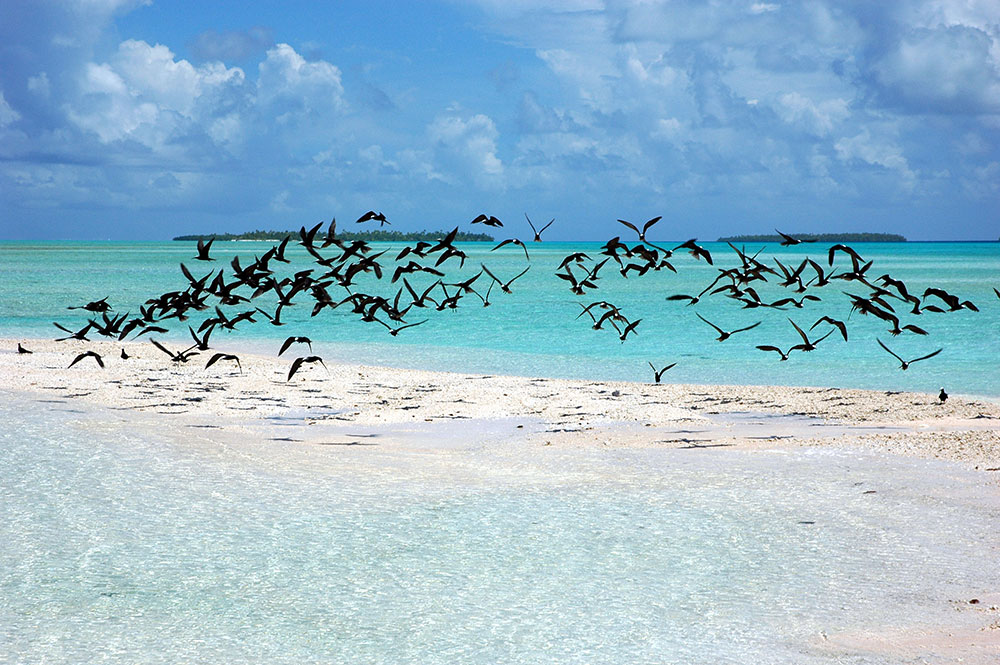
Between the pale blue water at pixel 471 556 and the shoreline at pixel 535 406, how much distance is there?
127 cm

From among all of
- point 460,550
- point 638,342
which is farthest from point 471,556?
point 638,342

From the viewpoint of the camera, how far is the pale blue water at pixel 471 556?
15.6 feet

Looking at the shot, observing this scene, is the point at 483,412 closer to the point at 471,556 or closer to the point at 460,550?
the point at 460,550

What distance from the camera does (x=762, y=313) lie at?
111 feet

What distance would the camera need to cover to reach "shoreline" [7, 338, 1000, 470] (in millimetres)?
9727

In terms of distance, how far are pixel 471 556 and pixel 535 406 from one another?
6033 mm

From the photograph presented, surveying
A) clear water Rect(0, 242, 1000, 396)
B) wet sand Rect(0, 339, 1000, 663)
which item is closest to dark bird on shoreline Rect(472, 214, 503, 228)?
wet sand Rect(0, 339, 1000, 663)

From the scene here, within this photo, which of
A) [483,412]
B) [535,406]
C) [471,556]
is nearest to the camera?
[471,556]

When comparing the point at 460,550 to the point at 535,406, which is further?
the point at 535,406

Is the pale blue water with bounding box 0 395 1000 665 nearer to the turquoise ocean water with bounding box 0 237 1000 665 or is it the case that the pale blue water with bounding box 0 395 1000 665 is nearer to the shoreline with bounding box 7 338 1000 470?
the turquoise ocean water with bounding box 0 237 1000 665

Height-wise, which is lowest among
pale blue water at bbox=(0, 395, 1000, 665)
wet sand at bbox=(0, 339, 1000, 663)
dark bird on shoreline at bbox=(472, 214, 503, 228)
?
pale blue water at bbox=(0, 395, 1000, 665)

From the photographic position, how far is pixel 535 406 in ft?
39.0

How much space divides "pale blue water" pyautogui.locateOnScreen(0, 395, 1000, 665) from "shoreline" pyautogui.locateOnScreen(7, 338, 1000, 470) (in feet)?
4.18

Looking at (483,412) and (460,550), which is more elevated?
(483,412)
